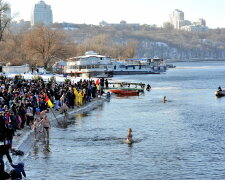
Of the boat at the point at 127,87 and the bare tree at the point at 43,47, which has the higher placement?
the bare tree at the point at 43,47

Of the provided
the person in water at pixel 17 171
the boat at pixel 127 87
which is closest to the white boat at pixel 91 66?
the boat at pixel 127 87

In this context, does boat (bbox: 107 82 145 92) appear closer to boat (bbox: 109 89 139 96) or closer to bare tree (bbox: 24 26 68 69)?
boat (bbox: 109 89 139 96)

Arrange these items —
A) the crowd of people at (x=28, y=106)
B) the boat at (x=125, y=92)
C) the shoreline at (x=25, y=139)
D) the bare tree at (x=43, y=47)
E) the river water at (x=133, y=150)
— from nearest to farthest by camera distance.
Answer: the river water at (x=133, y=150) → the shoreline at (x=25, y=139) → the crowd of people at (x=28, y=106) → the boat at (x=125, y=92) → the bare tree at (x=43, y=47)

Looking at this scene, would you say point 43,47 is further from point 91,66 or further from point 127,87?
point 127,87

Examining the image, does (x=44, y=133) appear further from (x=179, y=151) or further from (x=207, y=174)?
(x=207, y=174)

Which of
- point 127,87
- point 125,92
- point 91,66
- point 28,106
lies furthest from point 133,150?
point 91,66

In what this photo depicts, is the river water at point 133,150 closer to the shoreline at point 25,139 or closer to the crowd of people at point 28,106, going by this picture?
the shoreline at point 25,139

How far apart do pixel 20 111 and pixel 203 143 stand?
1155 cm

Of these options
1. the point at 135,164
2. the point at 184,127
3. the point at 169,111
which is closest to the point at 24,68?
the point at 169,111

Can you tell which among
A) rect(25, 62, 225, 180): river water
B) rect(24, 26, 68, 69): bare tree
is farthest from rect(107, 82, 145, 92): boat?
rect(24, 26, 68, 69): bare tree

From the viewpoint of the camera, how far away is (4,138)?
1021 inches

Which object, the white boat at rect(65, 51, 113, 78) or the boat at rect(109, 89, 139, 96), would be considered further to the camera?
the white boat at rect(65, 51, 113, 78)

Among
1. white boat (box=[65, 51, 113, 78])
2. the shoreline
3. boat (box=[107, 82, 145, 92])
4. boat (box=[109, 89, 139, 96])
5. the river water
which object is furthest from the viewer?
white boat (box=[65, 51, 113, 78])

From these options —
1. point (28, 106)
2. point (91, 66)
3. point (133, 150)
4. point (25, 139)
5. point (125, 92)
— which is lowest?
point (133, 150)
